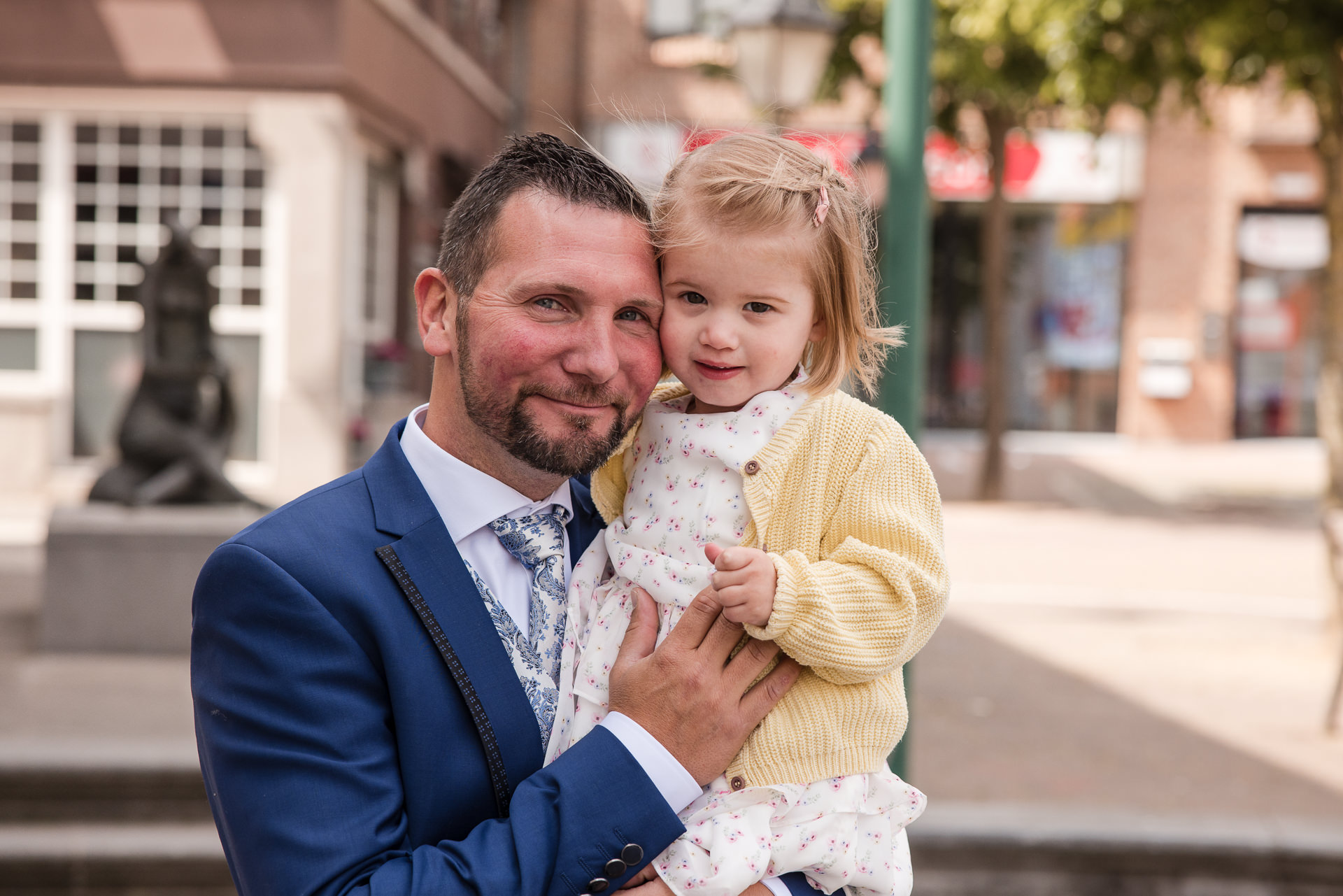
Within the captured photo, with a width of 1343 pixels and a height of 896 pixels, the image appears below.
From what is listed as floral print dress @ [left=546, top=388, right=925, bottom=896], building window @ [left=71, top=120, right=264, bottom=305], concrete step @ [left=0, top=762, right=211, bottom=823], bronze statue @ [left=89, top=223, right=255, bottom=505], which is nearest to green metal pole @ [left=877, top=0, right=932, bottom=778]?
floral print dress @ [left=546, top=388, right=925, bottom=896]

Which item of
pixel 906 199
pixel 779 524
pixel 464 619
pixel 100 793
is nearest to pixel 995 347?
pixel 906 199

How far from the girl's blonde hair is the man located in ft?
0.32

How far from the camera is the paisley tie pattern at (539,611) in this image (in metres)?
1.86

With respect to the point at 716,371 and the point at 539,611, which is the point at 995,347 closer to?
the point at 716,371

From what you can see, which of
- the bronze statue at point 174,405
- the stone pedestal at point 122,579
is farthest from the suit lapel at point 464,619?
the bronze statue at point 174,405

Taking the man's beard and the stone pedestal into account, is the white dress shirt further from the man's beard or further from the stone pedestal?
the stone pedestal

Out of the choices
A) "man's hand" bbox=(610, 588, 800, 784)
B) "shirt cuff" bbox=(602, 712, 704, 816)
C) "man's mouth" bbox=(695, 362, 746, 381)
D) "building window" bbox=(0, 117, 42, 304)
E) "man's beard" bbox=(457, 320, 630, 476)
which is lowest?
"shirt cuff" bbox=(602, 712, 704, 816)

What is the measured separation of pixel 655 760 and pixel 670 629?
240 mm

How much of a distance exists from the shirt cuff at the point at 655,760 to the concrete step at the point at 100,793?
141 inches

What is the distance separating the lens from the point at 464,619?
5.80 feet

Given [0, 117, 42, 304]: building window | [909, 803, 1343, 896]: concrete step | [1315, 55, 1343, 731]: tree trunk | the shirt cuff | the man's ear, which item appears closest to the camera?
the shirt cuff

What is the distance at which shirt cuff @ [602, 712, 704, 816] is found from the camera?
174 cm

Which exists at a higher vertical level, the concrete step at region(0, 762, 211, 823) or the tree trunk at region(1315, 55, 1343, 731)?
the tree trunk at region(1315, 55, 1343, 731)

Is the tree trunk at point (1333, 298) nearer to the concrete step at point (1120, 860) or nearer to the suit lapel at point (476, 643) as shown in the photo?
the concrete step at point (1120, 860)
